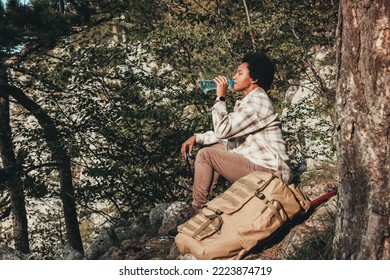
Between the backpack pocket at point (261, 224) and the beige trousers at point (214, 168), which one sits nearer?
the backpack pocket at point (261, 224)

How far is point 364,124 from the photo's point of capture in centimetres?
319

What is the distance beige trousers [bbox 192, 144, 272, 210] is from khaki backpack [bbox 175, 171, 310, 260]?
27 cm

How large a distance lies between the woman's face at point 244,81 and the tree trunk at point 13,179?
574 centimetres

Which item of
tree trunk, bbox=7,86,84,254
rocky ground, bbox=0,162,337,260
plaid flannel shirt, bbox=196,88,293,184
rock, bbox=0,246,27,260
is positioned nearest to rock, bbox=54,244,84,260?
rocky ground, bbox=0,162,337,260

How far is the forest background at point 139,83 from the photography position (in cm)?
822

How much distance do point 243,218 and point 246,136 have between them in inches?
30.1

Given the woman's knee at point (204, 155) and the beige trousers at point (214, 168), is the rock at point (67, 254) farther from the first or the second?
the woman's knee at point (204, 155)

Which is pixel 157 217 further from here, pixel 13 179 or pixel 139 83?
pixel 13 179

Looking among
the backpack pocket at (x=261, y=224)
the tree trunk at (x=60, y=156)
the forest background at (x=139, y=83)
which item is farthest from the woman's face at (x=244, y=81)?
the tree trunk at (x=60, y=156)

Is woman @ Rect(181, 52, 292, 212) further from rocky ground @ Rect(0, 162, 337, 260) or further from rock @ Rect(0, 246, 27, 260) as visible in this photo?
rock @ Rect(0, 246, 27, 260)

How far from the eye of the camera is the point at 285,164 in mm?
4523

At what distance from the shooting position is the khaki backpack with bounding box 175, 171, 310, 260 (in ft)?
13.5

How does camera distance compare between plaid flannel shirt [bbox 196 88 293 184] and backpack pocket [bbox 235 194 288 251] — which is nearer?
backpack pocket [bbox 235 194 288 251]

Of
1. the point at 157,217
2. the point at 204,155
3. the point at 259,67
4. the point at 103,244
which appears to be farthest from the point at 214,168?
the point at 103,244
